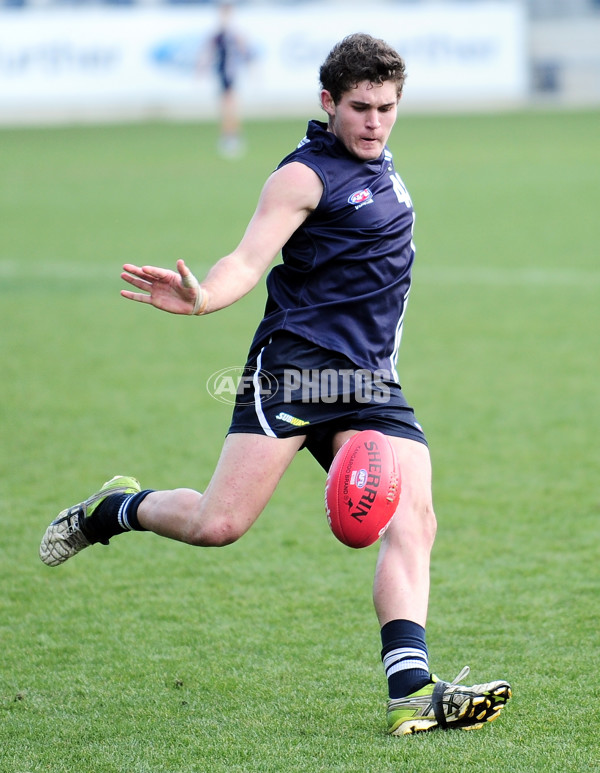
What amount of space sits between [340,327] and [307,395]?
26cm

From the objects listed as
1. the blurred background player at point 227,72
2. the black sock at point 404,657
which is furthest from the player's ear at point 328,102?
the blurred background player at point 227,72

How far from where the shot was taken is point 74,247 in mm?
15094

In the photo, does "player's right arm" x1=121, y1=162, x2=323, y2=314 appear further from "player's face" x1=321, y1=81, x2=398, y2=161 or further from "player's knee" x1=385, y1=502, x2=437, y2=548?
"player's knee" x1=385, y1=502, x2=437, y2=548

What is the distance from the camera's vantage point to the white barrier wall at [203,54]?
30.1m

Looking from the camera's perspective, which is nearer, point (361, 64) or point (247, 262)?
point (247, 262)

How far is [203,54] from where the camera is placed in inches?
1129

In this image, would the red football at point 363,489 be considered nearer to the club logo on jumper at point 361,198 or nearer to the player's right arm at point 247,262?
the player's right arm at point 247,262

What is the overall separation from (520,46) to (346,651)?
30.9 metres

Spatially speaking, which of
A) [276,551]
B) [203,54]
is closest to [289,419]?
[276,551]

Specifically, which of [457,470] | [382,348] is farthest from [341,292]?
[457,470]

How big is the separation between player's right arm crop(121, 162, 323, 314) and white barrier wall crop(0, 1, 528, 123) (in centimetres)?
2645

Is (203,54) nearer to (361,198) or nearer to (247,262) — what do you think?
(361,198)

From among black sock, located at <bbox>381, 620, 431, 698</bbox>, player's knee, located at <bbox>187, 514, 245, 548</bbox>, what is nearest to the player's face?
player's knee, located at <bbox>187, 514, 245, 548</bbox>

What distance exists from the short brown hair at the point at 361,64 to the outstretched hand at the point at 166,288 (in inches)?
35.5
